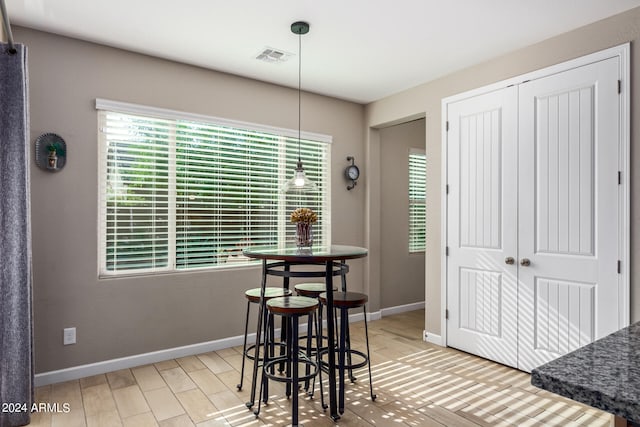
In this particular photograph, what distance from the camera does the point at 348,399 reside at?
2785 mm

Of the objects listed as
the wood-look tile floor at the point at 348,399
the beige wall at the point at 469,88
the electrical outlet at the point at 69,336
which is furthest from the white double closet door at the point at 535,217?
the electrical outlet at the point at 69,336

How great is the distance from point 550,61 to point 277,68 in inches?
90.7

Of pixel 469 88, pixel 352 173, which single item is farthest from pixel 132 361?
pixel 469 88

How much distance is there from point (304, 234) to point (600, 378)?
2.32 meters

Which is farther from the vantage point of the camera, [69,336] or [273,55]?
[273,55]

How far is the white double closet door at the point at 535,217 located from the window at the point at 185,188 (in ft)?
5.85

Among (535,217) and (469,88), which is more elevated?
(469,88)

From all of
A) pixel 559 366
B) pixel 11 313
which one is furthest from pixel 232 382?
pixel 559 366

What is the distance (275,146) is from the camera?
426 cm

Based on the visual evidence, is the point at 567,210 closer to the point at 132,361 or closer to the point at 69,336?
the point at 132,361

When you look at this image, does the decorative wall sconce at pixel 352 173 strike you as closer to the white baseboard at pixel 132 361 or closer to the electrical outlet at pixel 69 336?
the white baseboard at pixel 132 361

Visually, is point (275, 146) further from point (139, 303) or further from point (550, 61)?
point (550, 61)

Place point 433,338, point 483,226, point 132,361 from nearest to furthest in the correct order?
point 132,361 → point 483,226 → point 433,338

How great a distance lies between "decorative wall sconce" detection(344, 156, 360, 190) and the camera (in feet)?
15.6
